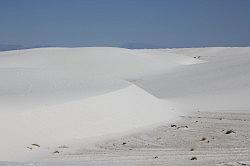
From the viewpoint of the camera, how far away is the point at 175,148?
13.0 meters

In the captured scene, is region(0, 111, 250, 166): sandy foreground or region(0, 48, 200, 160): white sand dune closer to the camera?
region(0, 111, 250, 166): sandy foreground

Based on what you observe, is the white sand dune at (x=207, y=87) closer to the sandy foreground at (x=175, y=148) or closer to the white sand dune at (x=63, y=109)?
the white sand dune at (x=63, y=109)

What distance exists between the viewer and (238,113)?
20.9 metres

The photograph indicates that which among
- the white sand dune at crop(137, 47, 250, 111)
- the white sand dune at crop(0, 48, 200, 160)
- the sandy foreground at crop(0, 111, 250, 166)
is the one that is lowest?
the sandy foreground at crop(0, 111, 250, 166)

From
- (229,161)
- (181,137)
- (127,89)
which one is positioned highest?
(127,89)

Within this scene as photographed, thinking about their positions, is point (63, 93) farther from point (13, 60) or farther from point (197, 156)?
point (13, 60)

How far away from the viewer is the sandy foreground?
10.9 metres

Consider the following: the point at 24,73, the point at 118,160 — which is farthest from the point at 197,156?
the point at 24,73

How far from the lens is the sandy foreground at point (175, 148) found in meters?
10.9

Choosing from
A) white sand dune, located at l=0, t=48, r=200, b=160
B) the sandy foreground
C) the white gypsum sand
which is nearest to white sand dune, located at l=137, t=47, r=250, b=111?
the white gypsum sand

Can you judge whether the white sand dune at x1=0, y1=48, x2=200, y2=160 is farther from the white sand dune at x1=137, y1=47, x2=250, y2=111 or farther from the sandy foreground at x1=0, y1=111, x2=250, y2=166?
the white sand dune at x1=137, y1=47, x2=250, y2=111

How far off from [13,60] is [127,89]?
88.7ft

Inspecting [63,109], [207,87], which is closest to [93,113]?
[63,109]

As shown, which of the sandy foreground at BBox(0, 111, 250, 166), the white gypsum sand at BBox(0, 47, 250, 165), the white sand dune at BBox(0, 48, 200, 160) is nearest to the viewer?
the sandy foreground at BBox(0, 111, 250, 166)
